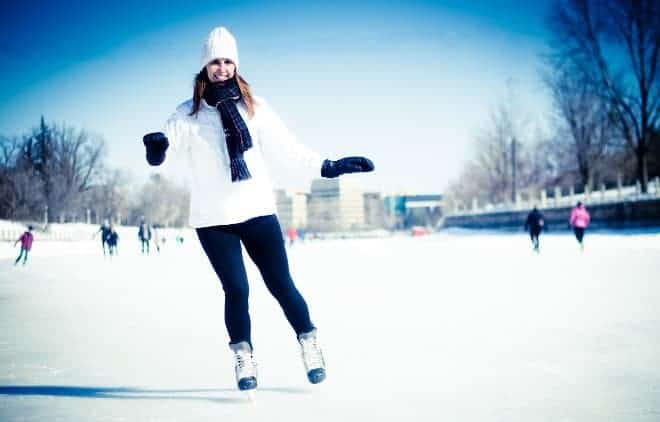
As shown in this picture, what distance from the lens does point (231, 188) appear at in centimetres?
204

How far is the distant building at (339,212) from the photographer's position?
89.8m

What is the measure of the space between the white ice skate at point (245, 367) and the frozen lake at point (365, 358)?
0.08 meters

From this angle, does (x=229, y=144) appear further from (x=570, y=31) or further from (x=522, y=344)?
(x=570, y=31)

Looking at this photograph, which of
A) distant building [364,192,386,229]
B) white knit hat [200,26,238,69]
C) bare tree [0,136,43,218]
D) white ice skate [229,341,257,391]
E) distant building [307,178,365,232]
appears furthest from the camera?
distant building [364,192,386,229]

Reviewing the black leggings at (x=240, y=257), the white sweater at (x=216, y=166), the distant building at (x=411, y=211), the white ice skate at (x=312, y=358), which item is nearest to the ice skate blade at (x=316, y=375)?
the white ice skate at (x=312, y=358)

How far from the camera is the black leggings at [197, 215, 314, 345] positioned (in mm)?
2049

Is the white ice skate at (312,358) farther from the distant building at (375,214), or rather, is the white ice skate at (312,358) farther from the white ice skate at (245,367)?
the distant building at (375,214)

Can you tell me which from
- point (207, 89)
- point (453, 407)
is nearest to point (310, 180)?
point (207, 89)

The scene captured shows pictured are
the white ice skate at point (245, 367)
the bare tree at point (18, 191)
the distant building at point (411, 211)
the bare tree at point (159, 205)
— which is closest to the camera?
the white ice skate at point (245, 367)

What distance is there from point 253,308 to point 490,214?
2926 centimetres

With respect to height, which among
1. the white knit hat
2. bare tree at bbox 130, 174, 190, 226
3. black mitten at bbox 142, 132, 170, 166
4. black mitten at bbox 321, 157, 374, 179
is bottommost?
black mitten at bbox 321, 157, 374, 179

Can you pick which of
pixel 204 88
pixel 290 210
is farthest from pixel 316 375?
pixel 290 210

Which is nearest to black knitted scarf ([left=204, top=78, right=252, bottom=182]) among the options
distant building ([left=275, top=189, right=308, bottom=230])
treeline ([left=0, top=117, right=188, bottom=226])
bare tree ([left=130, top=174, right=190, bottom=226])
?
treeline ([left=0, top=117, right=188, bottom=226])

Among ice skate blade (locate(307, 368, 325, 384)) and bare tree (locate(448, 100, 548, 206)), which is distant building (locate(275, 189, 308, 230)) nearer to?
bare tree (locate(448, 100, 548, 206))
